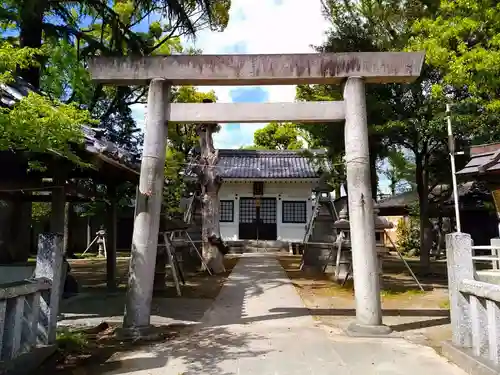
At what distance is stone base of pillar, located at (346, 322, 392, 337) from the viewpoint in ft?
21.8

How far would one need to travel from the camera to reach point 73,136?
530 centimetres

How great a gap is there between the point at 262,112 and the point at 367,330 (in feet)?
12.9

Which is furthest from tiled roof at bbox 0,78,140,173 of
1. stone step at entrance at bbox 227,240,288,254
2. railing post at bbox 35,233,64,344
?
stone step at entrance at bbox 227,240,288,254

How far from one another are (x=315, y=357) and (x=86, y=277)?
1111 cm

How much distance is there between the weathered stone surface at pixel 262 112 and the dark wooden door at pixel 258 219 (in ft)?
71.6

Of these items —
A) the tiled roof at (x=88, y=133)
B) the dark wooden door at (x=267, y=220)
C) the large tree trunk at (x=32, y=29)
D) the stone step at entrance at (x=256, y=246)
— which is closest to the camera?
the tiled roof at (x=88, y=133)

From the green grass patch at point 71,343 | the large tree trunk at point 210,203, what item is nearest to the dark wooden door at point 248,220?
the large tree trunk at point 210,203

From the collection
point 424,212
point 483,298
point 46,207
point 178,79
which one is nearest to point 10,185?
point 178,79

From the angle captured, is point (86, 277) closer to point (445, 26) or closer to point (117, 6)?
point (117, 6)

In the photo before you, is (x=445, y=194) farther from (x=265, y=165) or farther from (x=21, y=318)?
(x=21, y=318)

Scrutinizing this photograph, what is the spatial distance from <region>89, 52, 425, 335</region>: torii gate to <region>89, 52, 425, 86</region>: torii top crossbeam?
16mm

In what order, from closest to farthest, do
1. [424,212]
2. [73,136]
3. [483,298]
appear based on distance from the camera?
[483,298], [73,136], [424,212]

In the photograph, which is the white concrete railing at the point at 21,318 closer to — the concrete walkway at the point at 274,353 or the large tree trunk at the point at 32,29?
the concrete walkway at the point at 274,353

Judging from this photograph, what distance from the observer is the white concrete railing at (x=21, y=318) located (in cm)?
431
